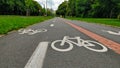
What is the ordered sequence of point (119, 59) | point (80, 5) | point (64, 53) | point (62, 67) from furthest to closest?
1. point (80, 5)
2. point (64, 53)
3. point (119, 59)
4. point (62, 67)

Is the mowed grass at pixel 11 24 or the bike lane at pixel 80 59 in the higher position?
the bike lane at pixel 80 59

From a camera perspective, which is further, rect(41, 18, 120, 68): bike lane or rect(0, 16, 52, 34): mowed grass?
rect(0, 16, 52, 34): mowed grass

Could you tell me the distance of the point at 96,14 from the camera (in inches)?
3034

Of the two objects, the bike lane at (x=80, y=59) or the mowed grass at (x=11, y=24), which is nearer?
the bike lane at (x=80, y=59)

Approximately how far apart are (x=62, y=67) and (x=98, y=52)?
1.91m

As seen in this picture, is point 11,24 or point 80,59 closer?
point 80,59

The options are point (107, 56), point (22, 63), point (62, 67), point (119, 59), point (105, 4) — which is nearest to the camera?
point (62, 67)

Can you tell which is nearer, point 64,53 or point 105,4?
point 64,53

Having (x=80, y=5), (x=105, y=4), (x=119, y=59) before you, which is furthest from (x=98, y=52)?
(x=80, y=5)

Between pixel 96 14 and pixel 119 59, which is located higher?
pixel 119 59

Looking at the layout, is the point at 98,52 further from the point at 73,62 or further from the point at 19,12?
the point at 19,12

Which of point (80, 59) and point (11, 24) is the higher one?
point (80, 59)

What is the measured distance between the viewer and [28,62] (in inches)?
188

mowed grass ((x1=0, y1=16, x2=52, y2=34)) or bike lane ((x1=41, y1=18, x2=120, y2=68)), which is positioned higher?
bike lane ((x1=41, y1=18, x2=120, y2=68))
